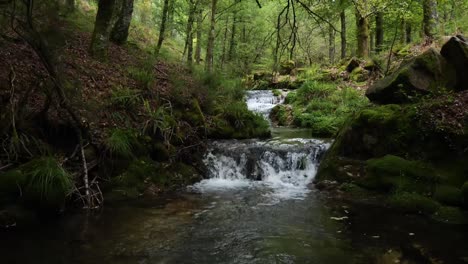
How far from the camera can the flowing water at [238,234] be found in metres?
5.30

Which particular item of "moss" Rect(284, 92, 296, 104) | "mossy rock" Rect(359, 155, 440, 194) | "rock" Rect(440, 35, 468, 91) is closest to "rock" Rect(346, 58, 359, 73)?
"moss" Rect(284, 92, 296, 104)

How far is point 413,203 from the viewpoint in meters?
7.59

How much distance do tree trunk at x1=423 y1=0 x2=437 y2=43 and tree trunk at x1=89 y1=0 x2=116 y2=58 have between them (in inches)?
475

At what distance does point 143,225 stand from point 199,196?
7.37ft

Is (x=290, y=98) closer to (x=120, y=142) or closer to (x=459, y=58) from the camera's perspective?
(x=459, y=58)

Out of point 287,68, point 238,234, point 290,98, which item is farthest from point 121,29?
point 287,68

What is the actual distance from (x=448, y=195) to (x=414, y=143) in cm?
163

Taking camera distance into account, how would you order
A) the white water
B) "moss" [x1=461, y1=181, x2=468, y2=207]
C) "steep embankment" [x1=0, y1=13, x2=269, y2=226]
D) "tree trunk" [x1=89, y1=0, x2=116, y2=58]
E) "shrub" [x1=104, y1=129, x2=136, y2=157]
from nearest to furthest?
1. "steep embankment" [x1=0, y1=13, x2=269, y2=226]
2. "moss" [x1=461, y1=181, x2=468, y2=207]
3. "shrub" [x1=104, y1=129, x2=136, y2=157]
4. the white water
5. "tree trunk" [x1=89, y1=0, x2=116, y2=58]

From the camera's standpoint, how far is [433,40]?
16125mm

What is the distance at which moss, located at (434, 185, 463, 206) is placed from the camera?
7.24 meters

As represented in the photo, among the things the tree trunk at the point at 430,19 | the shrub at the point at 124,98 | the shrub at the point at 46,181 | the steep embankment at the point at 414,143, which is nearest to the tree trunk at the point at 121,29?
the shrub at the point at 124,98

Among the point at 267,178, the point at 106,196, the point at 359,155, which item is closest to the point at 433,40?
the point at 359,155

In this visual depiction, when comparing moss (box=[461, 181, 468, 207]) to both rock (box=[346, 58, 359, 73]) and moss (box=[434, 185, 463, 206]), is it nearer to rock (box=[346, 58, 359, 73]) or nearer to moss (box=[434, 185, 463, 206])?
moss (box=[434, 185, 463, 206])

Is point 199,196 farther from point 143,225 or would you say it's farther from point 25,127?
point 25,127
